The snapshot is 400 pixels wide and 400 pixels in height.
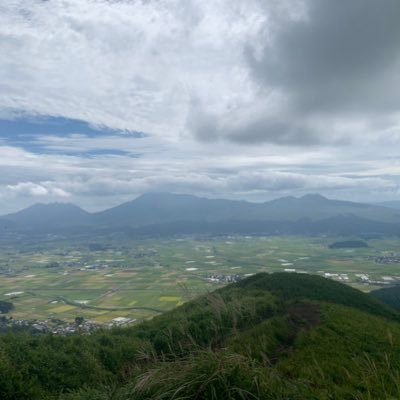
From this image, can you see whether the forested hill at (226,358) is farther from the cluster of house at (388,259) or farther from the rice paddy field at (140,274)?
the cluster of house at (388,259)

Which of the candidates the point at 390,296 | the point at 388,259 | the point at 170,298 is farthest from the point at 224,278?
the point at 388,259

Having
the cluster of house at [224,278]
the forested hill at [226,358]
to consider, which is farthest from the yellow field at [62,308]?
the forested hill at [226,358]

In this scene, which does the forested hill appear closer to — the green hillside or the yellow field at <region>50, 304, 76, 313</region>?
the green hillside

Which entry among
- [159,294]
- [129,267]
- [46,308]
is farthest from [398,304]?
[129,267]

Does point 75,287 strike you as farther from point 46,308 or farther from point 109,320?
point 109,320

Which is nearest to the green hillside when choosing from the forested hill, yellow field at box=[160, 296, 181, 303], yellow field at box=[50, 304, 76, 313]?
the forested hill
